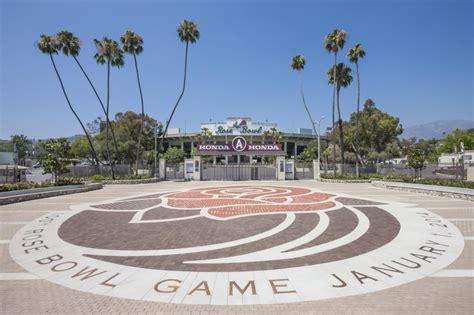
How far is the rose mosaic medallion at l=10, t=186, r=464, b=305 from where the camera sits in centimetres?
605

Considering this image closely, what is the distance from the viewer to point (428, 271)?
6.88 metres

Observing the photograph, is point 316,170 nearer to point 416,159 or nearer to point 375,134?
point 416,159

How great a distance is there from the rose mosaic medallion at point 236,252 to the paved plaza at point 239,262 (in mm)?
35

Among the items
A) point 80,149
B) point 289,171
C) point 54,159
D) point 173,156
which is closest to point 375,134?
point 289,171

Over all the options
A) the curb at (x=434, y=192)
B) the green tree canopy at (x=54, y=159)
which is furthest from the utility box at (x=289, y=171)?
the green tree canopy at (x=54, y=159)

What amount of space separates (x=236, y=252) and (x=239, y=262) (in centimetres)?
78

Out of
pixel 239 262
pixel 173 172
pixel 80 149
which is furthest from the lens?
pixel 80 149

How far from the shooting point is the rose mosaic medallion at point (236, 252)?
6.05 m

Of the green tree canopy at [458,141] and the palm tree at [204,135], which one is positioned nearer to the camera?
the green tree canopy at [458,141]

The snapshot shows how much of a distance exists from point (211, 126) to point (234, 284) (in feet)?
282

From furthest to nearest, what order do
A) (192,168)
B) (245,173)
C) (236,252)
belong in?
(245,173) → (192,168) → (236,252)

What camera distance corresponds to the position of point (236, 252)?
8188 mm

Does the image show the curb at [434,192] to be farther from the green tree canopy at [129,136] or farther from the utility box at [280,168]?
the green tree canopy at [129,136]

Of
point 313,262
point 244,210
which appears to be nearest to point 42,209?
point 244,210
